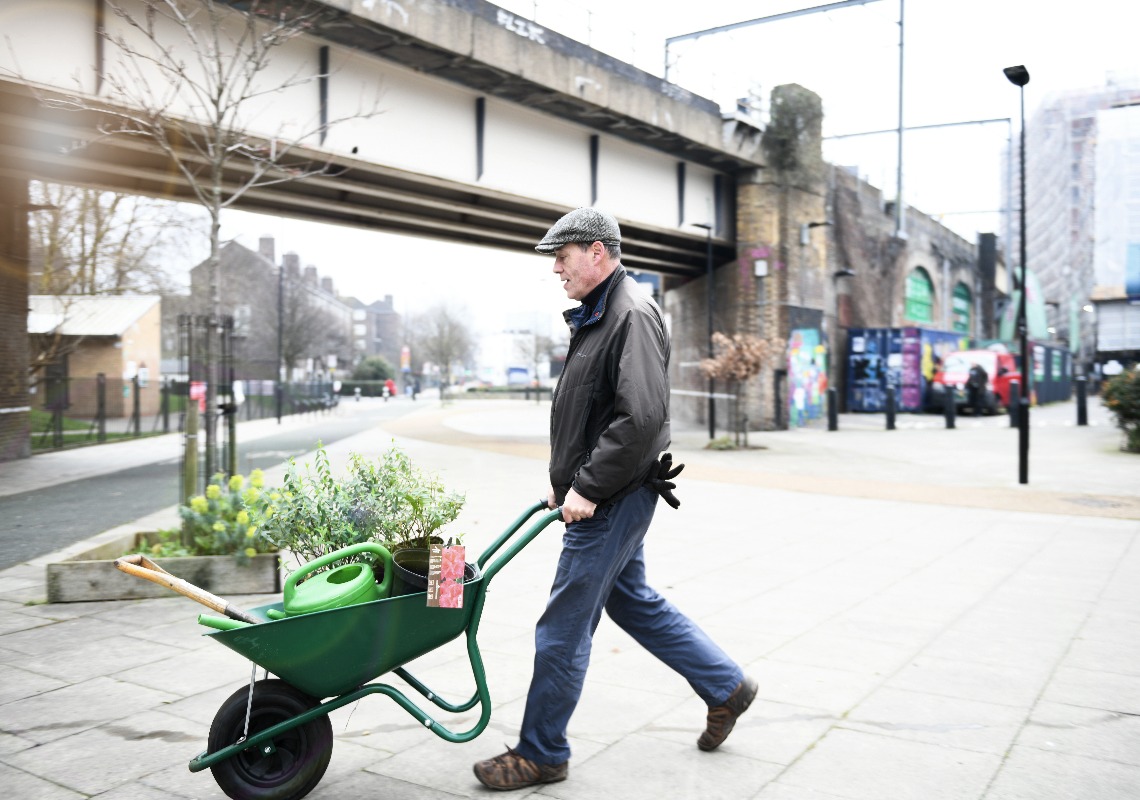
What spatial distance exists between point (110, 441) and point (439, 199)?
37.2ft

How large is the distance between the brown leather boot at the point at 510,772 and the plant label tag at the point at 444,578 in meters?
0.67

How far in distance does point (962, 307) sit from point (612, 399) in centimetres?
4773

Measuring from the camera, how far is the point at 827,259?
98.3ft

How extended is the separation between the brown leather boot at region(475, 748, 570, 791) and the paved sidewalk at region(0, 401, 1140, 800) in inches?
3.3

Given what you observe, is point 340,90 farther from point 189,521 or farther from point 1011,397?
point 1011,397

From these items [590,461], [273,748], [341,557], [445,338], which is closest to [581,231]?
[590,461]

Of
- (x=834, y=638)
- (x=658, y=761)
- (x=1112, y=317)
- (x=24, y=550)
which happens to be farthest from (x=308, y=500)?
(x=1112, y=317)

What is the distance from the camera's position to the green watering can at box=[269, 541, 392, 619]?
2.86 m

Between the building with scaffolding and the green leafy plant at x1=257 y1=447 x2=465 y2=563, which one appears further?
the building with scaffolding

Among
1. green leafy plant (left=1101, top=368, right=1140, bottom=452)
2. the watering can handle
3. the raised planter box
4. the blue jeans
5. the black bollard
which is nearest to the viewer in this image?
the watering can handle

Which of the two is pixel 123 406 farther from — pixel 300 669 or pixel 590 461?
pixel 590 461

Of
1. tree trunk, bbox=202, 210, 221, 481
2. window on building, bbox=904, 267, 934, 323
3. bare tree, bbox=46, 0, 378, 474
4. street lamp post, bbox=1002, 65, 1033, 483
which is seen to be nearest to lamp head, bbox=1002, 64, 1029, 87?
street lamp post, bbox=1002, 65, 1033, 483

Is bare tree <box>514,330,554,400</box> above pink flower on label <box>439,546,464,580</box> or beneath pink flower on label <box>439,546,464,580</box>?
above

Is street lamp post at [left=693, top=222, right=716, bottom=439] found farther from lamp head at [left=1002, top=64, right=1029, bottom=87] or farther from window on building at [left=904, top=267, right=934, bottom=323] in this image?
window on building at [left=904, top=267, right=934, bottom=323]
